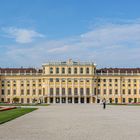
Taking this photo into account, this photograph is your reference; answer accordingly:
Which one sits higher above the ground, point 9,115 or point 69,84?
point 69,84

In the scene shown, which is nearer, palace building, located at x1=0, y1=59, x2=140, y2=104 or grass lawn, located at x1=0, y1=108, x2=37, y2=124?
grass lawn, located at x1=0, y1=108, x2=37, y2=124

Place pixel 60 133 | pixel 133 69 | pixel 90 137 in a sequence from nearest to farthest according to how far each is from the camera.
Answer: pixel 90 137, pixel 60 133, pixel 133 69

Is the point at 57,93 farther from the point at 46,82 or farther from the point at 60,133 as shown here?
the point at 60,133

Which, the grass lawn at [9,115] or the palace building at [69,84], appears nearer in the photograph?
the grass lawn at [9,115]

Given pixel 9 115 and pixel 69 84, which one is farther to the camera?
pixel 69 84

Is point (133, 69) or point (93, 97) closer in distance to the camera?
point (93, 97)

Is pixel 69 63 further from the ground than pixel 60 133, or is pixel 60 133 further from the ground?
pixel 69 63

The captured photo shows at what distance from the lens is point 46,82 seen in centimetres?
12019

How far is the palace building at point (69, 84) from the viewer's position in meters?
120

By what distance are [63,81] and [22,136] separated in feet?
338

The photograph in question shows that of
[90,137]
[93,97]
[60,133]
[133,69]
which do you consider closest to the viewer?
[90,137]

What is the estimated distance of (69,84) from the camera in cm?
12088

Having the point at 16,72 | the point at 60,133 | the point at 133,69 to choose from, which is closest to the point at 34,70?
the point at 16,72

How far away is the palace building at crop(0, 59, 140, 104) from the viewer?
120 metres
